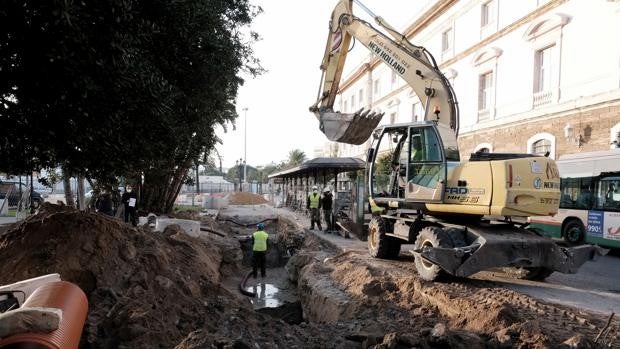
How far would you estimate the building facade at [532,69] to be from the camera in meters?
16.0

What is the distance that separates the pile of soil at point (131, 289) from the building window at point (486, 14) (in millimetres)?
20390

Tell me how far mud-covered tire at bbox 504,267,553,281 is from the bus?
505cm

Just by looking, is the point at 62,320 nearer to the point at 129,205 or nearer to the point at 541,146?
the point at 129,205

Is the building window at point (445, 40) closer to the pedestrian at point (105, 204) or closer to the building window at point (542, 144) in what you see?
the building window at point (542, 144)

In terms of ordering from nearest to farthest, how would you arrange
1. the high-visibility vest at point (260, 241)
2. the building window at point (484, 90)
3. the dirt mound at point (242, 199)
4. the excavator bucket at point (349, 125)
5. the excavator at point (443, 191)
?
the excavator at point (443, 191) < the excavator bucket at point (349, 125) < the high-visibility vest at point (260, 241) < the building window at point (484, 90) < the dirt mound at point (242, 199)

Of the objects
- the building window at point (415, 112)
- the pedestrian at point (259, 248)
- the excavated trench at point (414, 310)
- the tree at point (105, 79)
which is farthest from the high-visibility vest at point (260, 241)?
the building window at point (415, 112)

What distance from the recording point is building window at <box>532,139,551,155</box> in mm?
18422

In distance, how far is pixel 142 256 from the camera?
7.98 meters

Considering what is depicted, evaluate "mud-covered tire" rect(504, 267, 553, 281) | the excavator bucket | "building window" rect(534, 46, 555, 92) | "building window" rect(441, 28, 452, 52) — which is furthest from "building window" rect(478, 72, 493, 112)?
"mud-covered tire" rect(504, 267, 553, 281)

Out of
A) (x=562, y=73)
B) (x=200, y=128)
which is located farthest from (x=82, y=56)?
(x=562, y=73)

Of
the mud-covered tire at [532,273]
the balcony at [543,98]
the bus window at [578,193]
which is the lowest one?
the mud-covered tire at [532,273]

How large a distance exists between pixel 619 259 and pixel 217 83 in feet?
39.9

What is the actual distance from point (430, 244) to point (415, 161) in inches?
64.7

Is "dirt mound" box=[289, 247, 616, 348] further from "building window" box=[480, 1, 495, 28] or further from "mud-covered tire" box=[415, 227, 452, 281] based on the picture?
"building window" box=[480, 1, 495, 28]
